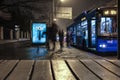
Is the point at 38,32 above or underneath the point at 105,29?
underneath

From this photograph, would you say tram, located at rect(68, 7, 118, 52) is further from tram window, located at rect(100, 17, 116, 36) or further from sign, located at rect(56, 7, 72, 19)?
sign, located at rect(56, 7, 72, 19)

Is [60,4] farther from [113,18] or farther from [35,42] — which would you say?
[113,18]

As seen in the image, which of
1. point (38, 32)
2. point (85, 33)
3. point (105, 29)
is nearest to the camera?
point (105, 29)

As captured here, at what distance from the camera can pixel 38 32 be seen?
Answer: 36.4 metres

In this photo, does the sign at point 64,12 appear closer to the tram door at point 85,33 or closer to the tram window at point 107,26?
the tram door at point 85,33

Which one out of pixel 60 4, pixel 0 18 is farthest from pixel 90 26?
pixel 60 4

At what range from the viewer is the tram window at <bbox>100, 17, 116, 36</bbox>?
21859 millimetres

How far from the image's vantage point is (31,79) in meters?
9.34

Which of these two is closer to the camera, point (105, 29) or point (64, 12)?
point (105, 29)

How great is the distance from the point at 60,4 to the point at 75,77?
200 ft

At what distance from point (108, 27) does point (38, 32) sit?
608 inches

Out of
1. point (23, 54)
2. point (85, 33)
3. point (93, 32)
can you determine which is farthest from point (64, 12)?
point (23, 54)

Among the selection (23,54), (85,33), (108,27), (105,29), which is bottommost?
(23,54)

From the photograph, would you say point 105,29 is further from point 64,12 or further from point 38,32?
point 64,12
